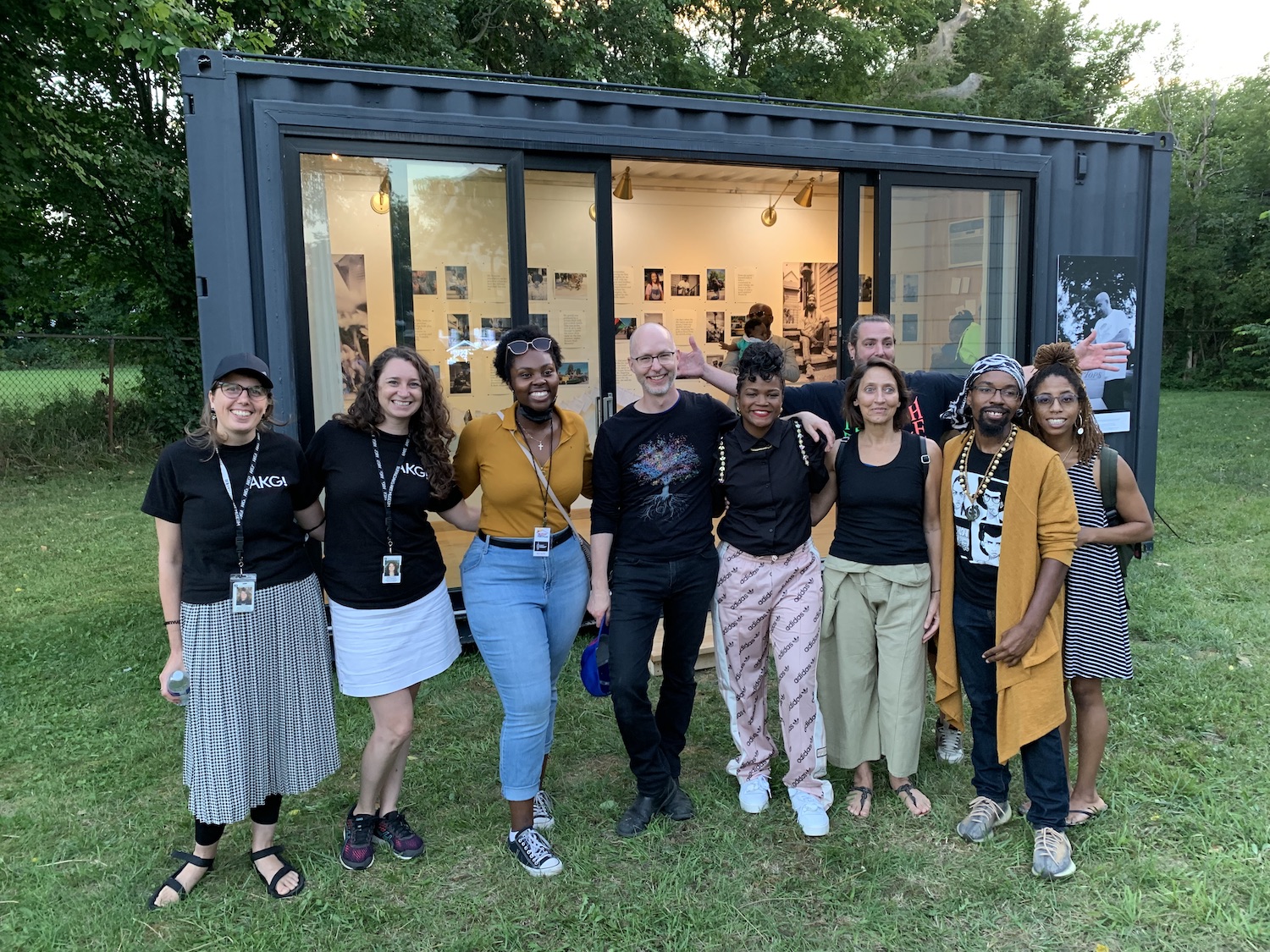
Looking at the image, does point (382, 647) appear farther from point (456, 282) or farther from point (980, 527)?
point (456, 282)

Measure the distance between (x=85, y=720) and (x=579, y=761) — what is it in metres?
2.52

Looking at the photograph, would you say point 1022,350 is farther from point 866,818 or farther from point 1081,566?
point 866,818

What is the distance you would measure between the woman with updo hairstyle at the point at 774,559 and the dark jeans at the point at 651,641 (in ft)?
0.42

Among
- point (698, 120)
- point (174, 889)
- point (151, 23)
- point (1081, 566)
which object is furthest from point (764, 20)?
point (174, 889)

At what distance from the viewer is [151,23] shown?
26.4 ft

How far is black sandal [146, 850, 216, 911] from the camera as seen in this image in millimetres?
2872

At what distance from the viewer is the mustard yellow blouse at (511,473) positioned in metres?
3.04

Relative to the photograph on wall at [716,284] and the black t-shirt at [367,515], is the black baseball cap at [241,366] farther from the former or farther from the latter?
the photograph on wall at [716,284]

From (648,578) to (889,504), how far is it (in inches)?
36.4

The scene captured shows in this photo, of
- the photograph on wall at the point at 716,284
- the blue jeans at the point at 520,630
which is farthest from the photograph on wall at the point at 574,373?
the photograph on wall at the point at 716,284

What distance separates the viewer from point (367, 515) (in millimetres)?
2904

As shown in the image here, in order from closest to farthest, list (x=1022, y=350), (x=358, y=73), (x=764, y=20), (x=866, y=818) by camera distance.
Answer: (x=866, y=818), (x=358, y=73), (x=1022, y=350), (x=764, y=20)

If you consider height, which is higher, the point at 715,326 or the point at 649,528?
the point at 715,326

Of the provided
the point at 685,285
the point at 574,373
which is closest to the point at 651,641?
the point at 574,373
